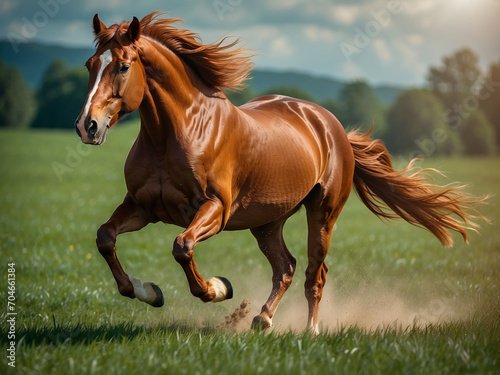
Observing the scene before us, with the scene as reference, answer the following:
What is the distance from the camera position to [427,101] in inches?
2746

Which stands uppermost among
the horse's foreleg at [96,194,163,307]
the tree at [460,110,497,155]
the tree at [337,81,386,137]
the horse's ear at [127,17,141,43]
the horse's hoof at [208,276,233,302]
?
the horse's ear at [127,17,141,43]

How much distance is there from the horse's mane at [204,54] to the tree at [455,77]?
7126 centimetres

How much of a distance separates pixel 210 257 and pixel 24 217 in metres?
6.08

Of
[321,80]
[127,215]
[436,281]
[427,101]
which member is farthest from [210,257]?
[321,80]

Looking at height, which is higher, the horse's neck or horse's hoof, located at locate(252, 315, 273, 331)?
the horse's neck

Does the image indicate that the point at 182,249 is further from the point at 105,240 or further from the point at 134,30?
the point at 134,30

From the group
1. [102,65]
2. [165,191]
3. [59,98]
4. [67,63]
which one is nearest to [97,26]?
[102,65]

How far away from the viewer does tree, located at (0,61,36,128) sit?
57.8 metres

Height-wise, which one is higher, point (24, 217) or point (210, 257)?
point (210, 257)

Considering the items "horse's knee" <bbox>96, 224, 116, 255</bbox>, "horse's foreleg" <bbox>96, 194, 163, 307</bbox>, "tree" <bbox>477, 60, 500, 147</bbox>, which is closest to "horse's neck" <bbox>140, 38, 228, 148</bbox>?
"horse's foreleg" <bbox>96, 194, 163, 307</bbox>

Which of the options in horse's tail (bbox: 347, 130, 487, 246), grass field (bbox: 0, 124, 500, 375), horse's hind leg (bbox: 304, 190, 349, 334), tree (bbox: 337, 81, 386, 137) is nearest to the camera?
grass field (bbox: 0, 124, 500, 375)

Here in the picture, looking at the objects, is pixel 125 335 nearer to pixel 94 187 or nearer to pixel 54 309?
pixel 54 309

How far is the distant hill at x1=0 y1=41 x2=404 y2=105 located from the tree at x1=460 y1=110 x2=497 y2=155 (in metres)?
11.1
